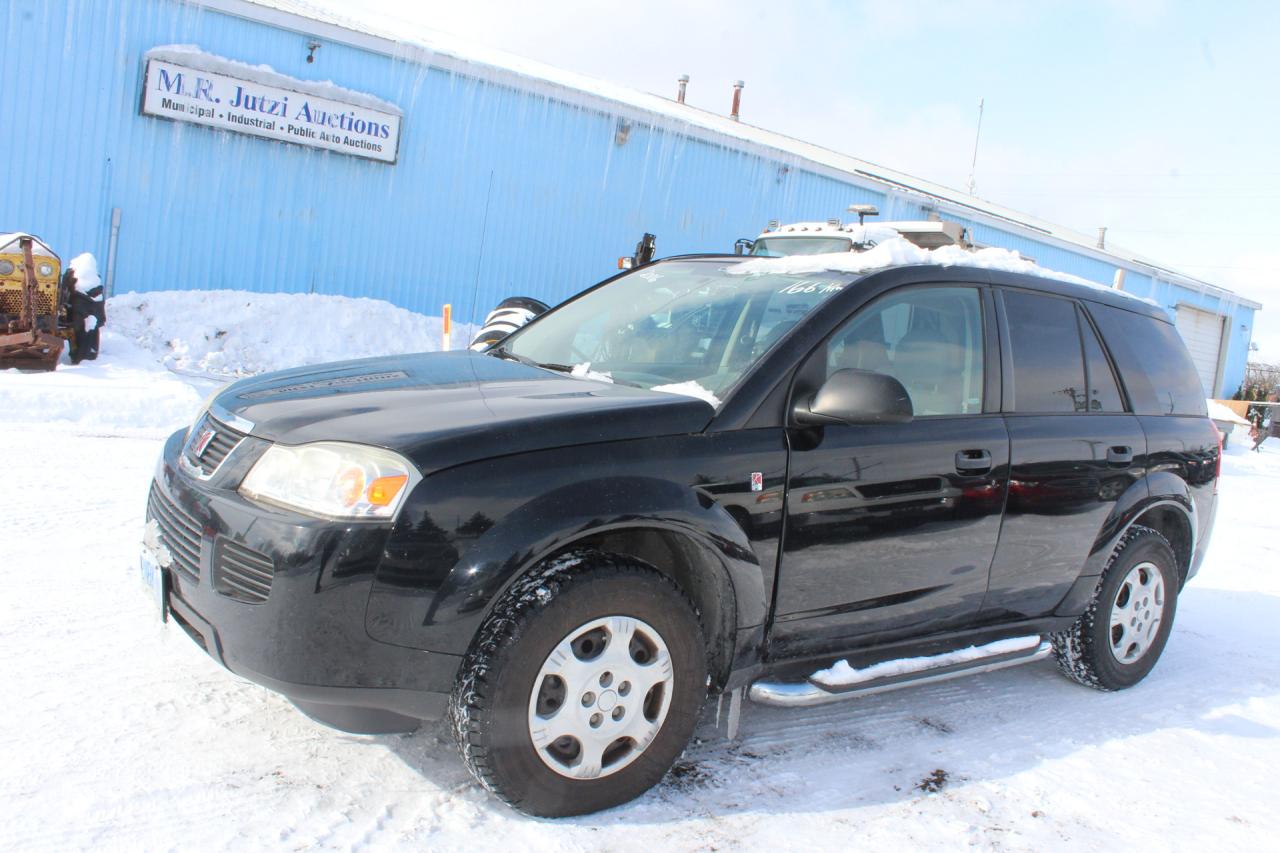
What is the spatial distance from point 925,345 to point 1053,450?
69 cm

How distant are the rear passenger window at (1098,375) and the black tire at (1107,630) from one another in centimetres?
57

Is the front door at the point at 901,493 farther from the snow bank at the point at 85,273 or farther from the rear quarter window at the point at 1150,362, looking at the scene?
the snow bank at the point at 85,273

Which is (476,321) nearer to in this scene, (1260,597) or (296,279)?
(296,279)

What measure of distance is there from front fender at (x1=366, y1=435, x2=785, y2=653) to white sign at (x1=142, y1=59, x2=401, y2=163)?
11.7 meters

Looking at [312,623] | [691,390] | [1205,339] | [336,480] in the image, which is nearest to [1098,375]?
[691,390]

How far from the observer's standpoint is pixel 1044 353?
13.0 ft

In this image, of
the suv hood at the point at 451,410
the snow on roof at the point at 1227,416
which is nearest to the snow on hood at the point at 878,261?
the suv hood at the point at 451,410

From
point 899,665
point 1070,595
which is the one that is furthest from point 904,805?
point 1070,595

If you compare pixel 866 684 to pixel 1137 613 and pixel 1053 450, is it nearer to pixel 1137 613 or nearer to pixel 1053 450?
pixel 1053 450

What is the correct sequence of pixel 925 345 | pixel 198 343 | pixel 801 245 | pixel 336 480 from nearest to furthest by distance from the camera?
pixel 336 480, pixel 925 345, pixel 801 245, pixel 198 343

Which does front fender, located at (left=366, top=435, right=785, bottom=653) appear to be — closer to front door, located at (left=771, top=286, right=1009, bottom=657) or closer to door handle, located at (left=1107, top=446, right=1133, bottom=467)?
front door, located at (left=771, top=286, right=1009, bottom=657)

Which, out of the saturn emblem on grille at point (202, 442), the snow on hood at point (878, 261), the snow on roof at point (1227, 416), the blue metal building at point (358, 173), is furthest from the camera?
the snow on roof at point (1227, 416)

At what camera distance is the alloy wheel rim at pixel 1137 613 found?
430 cm

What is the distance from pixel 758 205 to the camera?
1795cm
